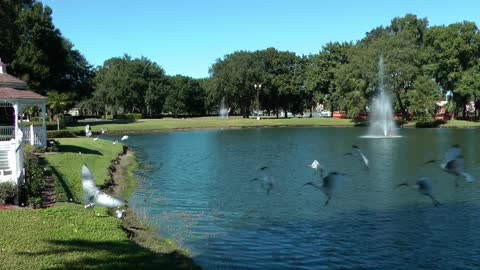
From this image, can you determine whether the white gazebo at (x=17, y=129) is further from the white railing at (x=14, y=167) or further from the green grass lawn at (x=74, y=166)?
the green grass lawn at (x=74, y=166)

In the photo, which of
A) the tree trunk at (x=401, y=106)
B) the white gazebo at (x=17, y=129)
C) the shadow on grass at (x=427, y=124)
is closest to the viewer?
the white gazebo at (x=17, y=129)

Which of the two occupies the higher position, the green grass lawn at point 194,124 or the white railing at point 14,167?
the white railing at point 14,167

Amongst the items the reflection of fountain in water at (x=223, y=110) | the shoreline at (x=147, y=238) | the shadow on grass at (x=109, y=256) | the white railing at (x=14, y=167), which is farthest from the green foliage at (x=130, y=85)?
the shadow on grass at (x=109, y=256)

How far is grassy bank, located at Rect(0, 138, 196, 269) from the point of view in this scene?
36.0 ft

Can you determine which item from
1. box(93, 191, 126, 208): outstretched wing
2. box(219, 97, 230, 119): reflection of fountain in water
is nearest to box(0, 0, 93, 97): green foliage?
box(219, 97, 230, 119): reflection of fountain in water

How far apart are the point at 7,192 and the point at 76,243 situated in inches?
230

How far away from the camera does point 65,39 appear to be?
10675 centimetres

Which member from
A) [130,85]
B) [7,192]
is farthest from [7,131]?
[130,85]

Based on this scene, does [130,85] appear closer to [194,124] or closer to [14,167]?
[194,124]

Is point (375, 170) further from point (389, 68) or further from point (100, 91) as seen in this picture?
point (100, 91)

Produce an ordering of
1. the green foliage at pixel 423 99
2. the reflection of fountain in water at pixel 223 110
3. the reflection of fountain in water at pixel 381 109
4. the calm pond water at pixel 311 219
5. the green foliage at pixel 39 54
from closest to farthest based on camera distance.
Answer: the calm pond water at pixel 311 219 < the green foliage at pixel 39 54 < the reflection of fountain in water at pixel 381 109 < the green foliage at pixel 423 99 < the reflection of fountain in water at pixel 223 110

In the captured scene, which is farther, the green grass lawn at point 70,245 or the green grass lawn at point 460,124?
the green grass lawn at point 460,124

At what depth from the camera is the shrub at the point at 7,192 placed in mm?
17000

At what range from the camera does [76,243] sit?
12492mm
